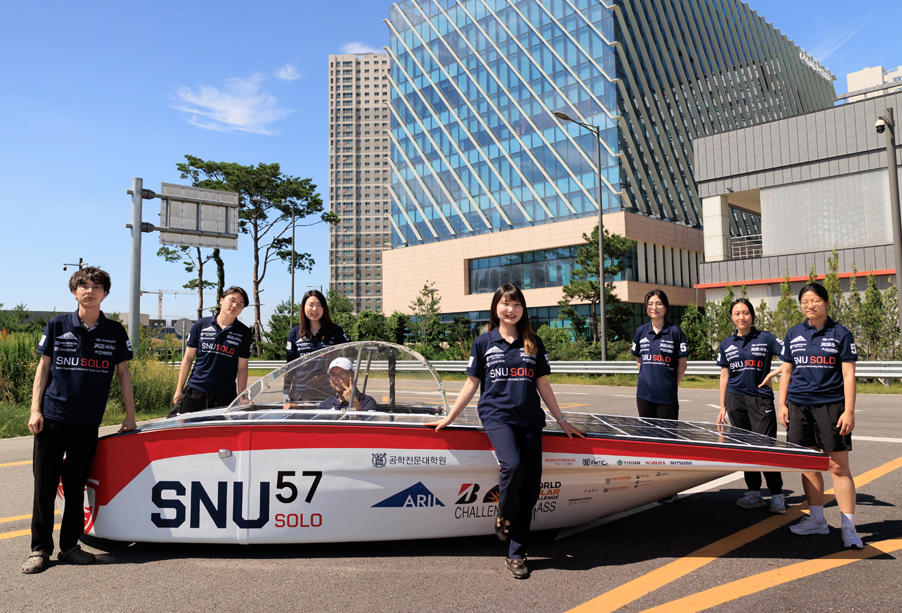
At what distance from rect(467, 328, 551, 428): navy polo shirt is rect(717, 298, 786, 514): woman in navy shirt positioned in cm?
229

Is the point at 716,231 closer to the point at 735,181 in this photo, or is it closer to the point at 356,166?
the point at 735,181

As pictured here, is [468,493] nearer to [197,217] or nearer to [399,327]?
[197,217]

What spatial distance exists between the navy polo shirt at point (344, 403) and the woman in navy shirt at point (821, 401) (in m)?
3.08

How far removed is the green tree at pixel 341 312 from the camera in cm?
4026

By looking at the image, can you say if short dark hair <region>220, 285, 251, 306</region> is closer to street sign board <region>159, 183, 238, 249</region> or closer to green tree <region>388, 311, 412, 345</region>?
street sign board <region>159, 183, 238, 249</region>

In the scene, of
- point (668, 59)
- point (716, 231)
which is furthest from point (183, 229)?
point (668, 59)

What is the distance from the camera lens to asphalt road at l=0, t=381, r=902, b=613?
10.5ft

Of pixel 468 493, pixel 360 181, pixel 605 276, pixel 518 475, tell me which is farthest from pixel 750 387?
pixel 360 181

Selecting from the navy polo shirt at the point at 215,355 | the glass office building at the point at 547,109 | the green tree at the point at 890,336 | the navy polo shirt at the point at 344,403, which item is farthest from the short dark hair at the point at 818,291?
the glass office building at the point at 547,109

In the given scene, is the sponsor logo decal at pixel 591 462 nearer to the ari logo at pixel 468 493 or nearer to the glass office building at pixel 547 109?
the ari logo at pixel 468 493

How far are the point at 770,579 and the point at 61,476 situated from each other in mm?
4471

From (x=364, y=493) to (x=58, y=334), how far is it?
2260mm

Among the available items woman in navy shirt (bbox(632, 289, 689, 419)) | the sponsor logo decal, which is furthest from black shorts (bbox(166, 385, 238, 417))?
woman in navy shirt (bbox(632, 289, 689, 419))

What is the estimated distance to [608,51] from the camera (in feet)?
134
